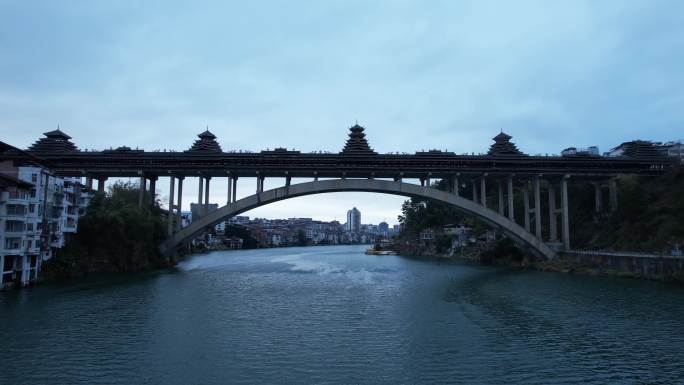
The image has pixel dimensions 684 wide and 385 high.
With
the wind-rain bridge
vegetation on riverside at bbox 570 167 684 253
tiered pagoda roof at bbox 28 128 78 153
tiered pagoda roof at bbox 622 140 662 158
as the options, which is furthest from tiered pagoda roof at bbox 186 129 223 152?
tiered pagoda roof at bbox 622 140 662 158

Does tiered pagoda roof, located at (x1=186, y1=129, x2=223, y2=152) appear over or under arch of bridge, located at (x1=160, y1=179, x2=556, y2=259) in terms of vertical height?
over

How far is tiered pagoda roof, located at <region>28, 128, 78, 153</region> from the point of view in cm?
4806

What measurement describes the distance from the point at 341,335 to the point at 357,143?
111 feet

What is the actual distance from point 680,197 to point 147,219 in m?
50.3

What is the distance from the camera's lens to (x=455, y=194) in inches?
1877

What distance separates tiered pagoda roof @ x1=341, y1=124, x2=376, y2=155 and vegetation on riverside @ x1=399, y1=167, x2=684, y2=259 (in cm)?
1041

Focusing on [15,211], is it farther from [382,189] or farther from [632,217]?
[632,217]

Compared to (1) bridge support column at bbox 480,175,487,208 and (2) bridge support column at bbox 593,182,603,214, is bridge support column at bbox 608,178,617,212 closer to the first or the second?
(2) bridge support column at bbox 593,182,603,214

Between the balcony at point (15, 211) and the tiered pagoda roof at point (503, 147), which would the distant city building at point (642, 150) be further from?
the balcony at point (15, 211)

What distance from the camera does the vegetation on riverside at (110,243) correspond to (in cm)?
3672

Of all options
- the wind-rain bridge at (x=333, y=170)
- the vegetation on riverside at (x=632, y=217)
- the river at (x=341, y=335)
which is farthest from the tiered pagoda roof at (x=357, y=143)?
the river at (x=341, y=335)

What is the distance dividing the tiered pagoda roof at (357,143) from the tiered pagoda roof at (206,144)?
47.0 feet

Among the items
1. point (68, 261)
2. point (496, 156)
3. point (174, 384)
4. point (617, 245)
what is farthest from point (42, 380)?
point (617, 245)

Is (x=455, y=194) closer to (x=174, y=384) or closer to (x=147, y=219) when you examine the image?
(x=147, y=219)
